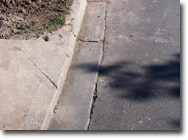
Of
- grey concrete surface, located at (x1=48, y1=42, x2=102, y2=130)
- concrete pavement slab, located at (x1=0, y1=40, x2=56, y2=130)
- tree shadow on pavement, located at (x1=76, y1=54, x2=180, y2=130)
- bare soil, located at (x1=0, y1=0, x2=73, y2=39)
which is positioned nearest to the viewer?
concrete pavement slab, located at (x1=0, y1=40, x2=56, y2=130)

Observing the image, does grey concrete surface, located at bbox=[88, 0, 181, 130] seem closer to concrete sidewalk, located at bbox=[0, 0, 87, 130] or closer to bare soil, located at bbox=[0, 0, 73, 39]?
concrete sidewalk, located at bbox=[0, 0, 87, 130]

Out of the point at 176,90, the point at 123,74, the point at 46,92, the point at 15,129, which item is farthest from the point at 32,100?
the point at 176,90

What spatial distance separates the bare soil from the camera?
4.35 metres

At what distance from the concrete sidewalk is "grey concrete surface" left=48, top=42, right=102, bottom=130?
0.09m

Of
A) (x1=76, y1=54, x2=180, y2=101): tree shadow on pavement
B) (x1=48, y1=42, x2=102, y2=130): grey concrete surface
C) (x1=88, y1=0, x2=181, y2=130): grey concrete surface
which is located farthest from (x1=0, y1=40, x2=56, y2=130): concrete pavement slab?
(x1=76, y1=54, x2=180, y2=101): tree shadow on pavement

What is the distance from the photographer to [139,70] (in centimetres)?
413

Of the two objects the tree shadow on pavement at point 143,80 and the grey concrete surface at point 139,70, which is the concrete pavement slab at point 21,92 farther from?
the tree shadow on pavement at point 143,80

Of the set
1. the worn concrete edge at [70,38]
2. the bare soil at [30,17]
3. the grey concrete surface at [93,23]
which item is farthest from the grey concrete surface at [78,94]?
the bare soil at [30,17]

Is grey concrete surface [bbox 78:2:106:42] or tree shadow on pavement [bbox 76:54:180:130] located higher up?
grey concrete surface [bbox 78:2:106:42]

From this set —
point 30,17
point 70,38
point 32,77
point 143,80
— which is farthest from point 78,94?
point 30,17

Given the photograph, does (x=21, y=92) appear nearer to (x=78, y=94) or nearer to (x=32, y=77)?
(x=32, y=77)

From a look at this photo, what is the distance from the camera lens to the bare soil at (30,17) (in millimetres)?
4348

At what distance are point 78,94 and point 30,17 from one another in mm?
1794

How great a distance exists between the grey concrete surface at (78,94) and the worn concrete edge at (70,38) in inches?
2.5
